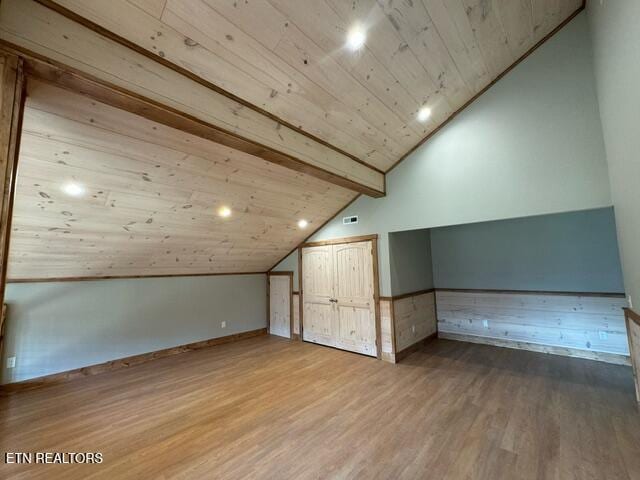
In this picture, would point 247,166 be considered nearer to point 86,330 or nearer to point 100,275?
point 100,275

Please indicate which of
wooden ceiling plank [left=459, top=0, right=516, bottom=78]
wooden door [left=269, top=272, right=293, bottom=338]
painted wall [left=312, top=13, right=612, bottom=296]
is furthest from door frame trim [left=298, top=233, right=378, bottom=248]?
wooden ceiling plank [left=459, top=0, right=516, bottom=78]

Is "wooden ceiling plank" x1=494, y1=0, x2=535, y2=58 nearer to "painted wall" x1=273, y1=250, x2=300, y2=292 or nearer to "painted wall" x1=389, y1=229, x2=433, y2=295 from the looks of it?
"painted wall" x1=389, y1=229, x2=433, y2=295

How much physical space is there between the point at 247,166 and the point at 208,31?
1389mm

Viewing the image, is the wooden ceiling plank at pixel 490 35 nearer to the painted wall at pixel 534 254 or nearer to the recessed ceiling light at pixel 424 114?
the recessed ceiling light at pixel 424 114

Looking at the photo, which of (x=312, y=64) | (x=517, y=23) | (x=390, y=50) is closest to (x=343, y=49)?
(x=312, y=64)

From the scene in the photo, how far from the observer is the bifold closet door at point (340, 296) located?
4.61m

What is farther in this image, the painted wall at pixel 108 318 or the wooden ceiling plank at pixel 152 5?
the painted wall at pixel 108 318

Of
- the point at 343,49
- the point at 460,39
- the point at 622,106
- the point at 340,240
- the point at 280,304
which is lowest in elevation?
the point at 280,304

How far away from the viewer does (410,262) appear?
507 cm

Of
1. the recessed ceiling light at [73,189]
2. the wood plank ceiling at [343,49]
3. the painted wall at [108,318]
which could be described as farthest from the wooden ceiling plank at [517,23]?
the painted wall at [108,318]

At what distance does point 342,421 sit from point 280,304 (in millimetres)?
3677

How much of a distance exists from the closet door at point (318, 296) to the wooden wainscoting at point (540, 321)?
232cm

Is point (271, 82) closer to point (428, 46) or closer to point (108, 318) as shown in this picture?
point (428, 46)

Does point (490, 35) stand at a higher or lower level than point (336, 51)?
higher
